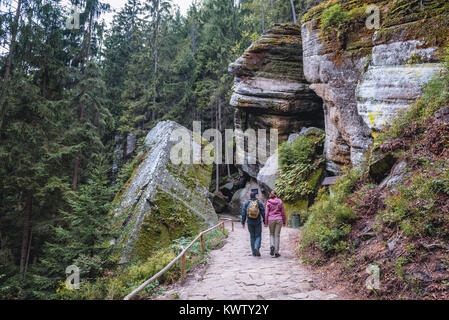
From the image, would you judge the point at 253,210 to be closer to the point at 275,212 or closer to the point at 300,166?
the point at 275,212

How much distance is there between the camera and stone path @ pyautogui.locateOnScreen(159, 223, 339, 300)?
411cm

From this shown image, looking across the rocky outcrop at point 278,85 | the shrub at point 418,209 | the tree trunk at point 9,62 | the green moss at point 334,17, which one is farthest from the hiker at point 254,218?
the rocky outcrop at point 278,85

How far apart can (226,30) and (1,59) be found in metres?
22.7

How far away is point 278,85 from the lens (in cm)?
1781

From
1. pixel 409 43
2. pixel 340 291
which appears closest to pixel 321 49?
pixel 409 43

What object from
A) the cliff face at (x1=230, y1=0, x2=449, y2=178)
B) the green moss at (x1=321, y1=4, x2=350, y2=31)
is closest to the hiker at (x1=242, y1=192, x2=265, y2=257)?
the cliff face at (x1=230, y1=0, x2=449, y2=178)

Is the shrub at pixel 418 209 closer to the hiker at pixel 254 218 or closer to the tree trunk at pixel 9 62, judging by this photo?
the hiker at pixel 254 218

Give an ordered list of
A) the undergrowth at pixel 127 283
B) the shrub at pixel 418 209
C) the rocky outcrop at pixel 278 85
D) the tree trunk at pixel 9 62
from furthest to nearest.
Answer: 1. the rocky outcrop at pixel 278 85
2. the tree trunk at pixel 9 62
3. the undergrowth at pixel 127 283
4. the shrub at pixel 418 209

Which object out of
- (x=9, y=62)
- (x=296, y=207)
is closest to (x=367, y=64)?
(x=296, y=207)

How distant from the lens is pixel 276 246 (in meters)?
6.77

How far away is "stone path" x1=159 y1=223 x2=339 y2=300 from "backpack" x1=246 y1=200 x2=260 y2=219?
3.77ft

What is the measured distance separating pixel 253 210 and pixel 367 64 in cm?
767

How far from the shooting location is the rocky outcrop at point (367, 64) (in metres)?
7.97

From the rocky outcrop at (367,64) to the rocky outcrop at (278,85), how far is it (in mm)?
3611
